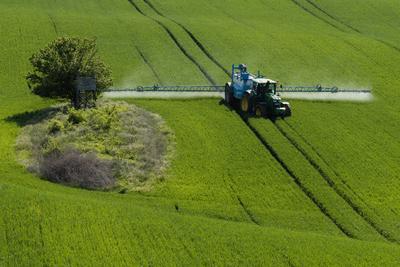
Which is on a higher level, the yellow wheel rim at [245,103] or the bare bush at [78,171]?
the yellow wheel rim at [245,103]

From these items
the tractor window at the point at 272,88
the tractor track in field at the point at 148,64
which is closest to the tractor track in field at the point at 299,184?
the tractor window at the point at 272,88

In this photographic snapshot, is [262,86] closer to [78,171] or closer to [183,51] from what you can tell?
[78,171]

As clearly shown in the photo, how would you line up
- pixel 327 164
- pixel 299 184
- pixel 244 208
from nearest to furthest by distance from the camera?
1. pixel 244 208
2. pixel 299 184
3. pixel 327 164

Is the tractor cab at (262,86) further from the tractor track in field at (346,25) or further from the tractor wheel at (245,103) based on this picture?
the tractor track in field at (346,25)

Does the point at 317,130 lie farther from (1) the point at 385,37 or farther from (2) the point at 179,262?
(1) the point at 385,37

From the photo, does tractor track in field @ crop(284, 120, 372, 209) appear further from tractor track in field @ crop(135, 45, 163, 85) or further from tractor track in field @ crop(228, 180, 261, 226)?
tractor track in field @ crop(135, 45, 163, 85)

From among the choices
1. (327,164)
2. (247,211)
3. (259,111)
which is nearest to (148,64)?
(259,111)
